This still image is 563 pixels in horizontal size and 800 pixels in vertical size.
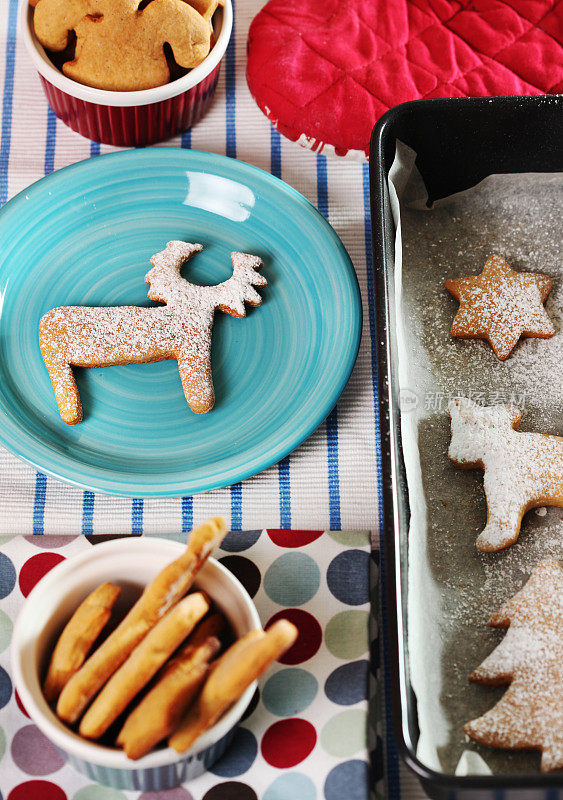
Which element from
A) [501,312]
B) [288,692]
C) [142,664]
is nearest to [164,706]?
[142,664]

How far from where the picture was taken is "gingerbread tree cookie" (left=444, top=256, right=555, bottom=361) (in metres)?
0.83

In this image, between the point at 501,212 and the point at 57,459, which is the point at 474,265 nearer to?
the point at 501,212

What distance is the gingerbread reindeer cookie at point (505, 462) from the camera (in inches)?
28.8

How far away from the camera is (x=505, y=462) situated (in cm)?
76

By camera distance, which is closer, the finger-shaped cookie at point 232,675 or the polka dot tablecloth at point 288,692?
the finger-shaped cookie at point 232,675

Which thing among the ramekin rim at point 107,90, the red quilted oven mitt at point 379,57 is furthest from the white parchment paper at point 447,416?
the ramekin rim at point 107,90

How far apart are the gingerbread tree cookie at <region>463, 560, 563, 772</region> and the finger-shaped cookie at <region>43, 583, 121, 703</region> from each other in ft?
0.99

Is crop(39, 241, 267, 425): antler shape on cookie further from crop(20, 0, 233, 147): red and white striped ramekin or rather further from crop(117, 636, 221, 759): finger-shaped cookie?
crop(117, 636, 221, 759): finger-shaped cookie

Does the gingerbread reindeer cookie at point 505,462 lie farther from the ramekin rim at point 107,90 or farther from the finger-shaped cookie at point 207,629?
the ramekin rim at point 107,90

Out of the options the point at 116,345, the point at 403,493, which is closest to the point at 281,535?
the point at 403,493

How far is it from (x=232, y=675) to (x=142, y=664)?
67 millimetres

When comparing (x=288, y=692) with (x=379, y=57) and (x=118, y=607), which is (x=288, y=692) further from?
(x=379, y=57)

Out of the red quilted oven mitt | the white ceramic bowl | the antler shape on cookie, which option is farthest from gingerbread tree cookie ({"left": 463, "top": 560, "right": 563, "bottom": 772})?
the red quilted oven mitt

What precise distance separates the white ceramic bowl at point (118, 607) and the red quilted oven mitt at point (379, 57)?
1.83 feet
